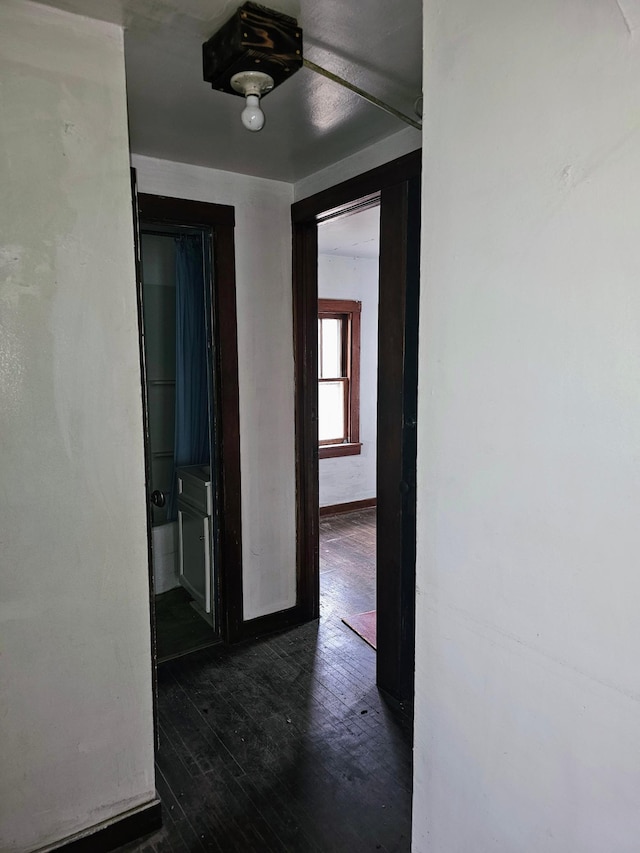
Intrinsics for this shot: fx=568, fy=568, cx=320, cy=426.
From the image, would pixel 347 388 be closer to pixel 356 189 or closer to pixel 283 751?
pixel 356 189

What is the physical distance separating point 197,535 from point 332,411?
8.66ft

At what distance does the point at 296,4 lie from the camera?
1.48 metres

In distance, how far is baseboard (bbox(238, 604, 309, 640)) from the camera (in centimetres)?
315

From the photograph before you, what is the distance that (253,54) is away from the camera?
1526 mm

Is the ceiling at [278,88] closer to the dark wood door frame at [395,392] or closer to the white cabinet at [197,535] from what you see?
the dark wood door frame at [395,392]

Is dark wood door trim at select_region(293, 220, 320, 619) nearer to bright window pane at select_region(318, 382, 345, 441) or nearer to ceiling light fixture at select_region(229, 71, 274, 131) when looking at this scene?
ceiling light fixture at select_region(229, 71, 274, 131)

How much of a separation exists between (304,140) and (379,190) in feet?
1.27

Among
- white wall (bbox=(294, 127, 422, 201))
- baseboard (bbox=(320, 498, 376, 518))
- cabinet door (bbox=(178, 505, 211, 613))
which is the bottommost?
baseboard (bbox=(320, 498, 376, 518))

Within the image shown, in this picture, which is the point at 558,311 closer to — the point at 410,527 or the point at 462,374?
the point at 462,374

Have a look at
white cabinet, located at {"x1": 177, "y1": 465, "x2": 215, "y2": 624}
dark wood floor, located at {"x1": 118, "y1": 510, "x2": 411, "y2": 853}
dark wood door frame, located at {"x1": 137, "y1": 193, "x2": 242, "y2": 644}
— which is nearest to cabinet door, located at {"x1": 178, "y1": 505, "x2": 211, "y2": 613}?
white cabinet, located at {"x1": 177, "y1": 465, "x2": 215, "y2": 624}

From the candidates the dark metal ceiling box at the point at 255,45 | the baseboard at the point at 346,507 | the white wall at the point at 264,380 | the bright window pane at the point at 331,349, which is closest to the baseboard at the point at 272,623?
the white wall at the point at 264,380

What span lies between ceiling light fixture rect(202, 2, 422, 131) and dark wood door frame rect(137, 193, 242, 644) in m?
1.13

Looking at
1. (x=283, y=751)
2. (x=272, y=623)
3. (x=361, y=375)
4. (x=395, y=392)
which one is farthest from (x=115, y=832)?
(x=361, y=375)

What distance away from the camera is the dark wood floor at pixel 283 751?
6.19 ft
